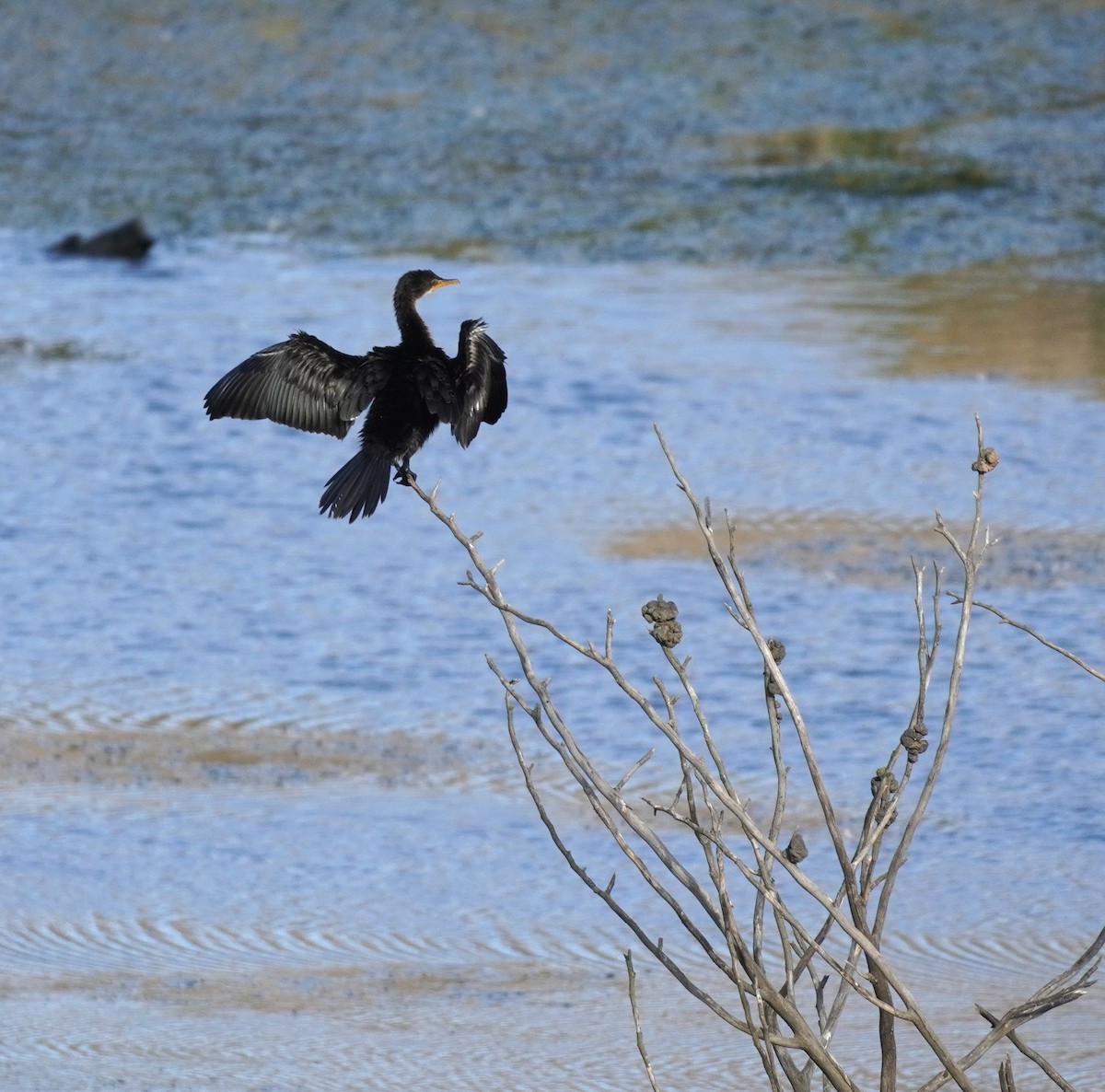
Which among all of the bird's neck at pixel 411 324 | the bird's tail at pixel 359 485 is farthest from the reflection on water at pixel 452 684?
the bird's neck at pixel 411 324

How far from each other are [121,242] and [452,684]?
272 inches

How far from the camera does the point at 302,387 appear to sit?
371cm

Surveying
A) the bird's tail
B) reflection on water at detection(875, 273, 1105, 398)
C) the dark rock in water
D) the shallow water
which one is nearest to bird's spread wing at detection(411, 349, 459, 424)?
the bird's tail

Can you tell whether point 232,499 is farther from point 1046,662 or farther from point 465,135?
point 465,135

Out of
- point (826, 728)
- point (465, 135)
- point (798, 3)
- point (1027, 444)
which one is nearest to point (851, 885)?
point (826, 728)

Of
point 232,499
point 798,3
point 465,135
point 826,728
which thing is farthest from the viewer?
point 798,3

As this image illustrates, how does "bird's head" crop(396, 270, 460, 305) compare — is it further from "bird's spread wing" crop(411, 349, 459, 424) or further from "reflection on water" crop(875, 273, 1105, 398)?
"reflection on water" crop(875, 273, 1105, 398)

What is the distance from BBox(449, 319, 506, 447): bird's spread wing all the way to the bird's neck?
180 millimetres

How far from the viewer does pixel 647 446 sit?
26.3 feet

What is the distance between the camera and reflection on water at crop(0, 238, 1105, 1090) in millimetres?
4051

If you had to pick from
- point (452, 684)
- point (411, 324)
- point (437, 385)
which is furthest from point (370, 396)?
point (452, 684)

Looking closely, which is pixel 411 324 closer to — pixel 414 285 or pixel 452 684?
pixel 414 285

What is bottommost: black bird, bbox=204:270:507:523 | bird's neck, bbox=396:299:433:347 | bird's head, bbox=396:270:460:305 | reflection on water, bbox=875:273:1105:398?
reflection on water, bbox=875:273:1105:398

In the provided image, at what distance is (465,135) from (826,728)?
9832 mm
